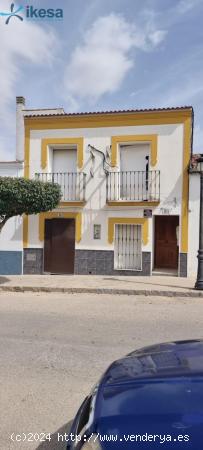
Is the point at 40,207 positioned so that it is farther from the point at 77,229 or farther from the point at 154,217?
the point at 154,217

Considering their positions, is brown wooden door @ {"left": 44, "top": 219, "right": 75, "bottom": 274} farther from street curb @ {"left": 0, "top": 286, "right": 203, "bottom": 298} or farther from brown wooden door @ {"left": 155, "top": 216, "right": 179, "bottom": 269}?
brown wooden door @ {"left": 155, "top": 216, "right": 179, "bottom": 269}

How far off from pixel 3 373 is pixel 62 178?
10.5 metres

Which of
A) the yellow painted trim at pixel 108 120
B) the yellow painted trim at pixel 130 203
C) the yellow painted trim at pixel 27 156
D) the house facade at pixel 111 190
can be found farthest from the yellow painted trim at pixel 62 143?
the yellow painted trim at pixel 130 203

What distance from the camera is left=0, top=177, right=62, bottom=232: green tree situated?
10.6 metres

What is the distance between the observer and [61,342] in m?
5.77

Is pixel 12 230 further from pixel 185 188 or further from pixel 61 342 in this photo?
pixel 61 342

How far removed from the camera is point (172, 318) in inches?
289

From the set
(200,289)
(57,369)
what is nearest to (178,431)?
(57,369)

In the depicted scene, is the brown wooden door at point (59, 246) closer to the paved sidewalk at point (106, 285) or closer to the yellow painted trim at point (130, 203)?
the paved sidewalk at point (106, 285)

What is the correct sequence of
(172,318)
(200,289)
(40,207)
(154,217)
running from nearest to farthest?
(172,318) < (200,289) < (40,207) < (154,217)

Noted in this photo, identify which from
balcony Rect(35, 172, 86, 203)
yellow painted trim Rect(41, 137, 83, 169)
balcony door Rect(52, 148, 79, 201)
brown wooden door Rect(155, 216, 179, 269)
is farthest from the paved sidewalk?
yellow painted trim Rect(41, 137, 83, 169)

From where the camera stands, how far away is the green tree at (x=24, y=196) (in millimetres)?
10586

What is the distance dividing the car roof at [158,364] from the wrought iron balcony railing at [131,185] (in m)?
10.7

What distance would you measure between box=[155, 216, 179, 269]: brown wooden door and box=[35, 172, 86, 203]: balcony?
10.3ft
